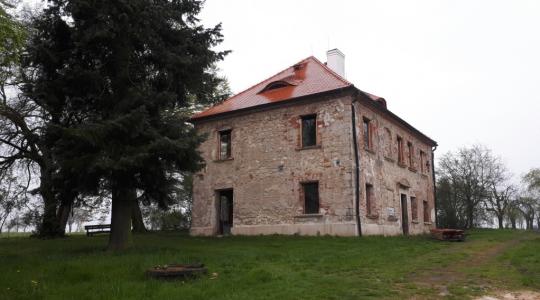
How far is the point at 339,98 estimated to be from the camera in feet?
65.8

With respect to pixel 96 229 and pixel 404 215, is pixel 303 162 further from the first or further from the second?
pixel 96 229

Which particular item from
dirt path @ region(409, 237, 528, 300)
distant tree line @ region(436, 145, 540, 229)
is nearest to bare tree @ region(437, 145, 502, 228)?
distant tree line @ region(436, 145, 540, 229)

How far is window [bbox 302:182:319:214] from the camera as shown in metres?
19.9

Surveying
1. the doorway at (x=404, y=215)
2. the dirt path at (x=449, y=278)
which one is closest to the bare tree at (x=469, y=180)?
the doorway at (x=404, y=215)

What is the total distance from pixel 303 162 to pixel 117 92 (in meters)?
9.27

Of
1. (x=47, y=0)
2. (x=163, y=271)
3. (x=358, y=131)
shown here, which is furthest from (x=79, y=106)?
(x=358, y=131)

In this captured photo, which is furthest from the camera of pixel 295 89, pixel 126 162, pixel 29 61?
pixel 295 89

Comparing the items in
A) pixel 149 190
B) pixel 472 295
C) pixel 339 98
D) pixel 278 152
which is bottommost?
pixel 472 295

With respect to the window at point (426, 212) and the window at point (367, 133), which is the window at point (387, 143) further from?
the window at point (426, 212)

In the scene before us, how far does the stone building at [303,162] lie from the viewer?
64.1 feet

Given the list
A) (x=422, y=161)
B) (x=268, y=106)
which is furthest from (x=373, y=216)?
(x=422, y=161)

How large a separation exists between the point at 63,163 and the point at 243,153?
1108cm

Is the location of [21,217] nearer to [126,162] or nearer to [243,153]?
[243,153]

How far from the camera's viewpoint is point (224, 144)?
2342 cm
